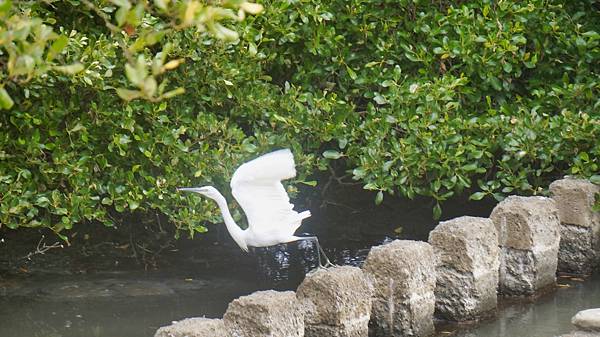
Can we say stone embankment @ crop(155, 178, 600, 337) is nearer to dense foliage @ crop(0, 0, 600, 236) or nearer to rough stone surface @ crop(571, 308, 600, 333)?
rough stone surface @ crop(571, 308, 600, 333)

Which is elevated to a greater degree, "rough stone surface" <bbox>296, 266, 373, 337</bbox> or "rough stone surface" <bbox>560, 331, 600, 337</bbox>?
"rough stone surface" <bbox>296, 266, 373, 337</bbox>

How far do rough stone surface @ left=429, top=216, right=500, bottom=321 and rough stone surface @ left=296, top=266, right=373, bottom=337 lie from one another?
0.97 metres

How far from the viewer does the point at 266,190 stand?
613 centimetres

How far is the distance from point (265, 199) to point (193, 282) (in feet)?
5.41

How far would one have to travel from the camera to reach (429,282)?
6.45 meters

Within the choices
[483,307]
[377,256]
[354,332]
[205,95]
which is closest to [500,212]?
[483,307]

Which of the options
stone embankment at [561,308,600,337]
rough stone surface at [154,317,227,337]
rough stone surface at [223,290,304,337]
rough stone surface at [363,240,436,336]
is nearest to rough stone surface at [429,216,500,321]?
rough stone surface at [363,240,436,336]

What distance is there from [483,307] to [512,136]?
62.0 inches

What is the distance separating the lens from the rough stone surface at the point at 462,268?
6695mm

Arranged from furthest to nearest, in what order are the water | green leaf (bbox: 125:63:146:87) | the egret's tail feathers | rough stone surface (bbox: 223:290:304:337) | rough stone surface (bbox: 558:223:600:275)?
rough stone surface (bbox: 558:223:600:275) < the water < the egret's tail feathers < rough stone surface (bbox: 223:290:304:337) < green leaf (bbox: 125:63:146:87)

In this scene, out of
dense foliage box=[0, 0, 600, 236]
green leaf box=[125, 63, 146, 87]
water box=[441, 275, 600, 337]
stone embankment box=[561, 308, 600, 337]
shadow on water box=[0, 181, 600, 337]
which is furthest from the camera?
dense foliage box=[0, 0, 600, 236]

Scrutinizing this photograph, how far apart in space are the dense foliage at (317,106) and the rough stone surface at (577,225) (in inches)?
10.4

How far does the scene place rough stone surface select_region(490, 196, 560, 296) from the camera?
23.6ft

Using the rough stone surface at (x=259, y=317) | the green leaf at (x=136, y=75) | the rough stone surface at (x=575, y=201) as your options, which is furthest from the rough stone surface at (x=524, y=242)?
the green leaf at (x=136, y=75)
